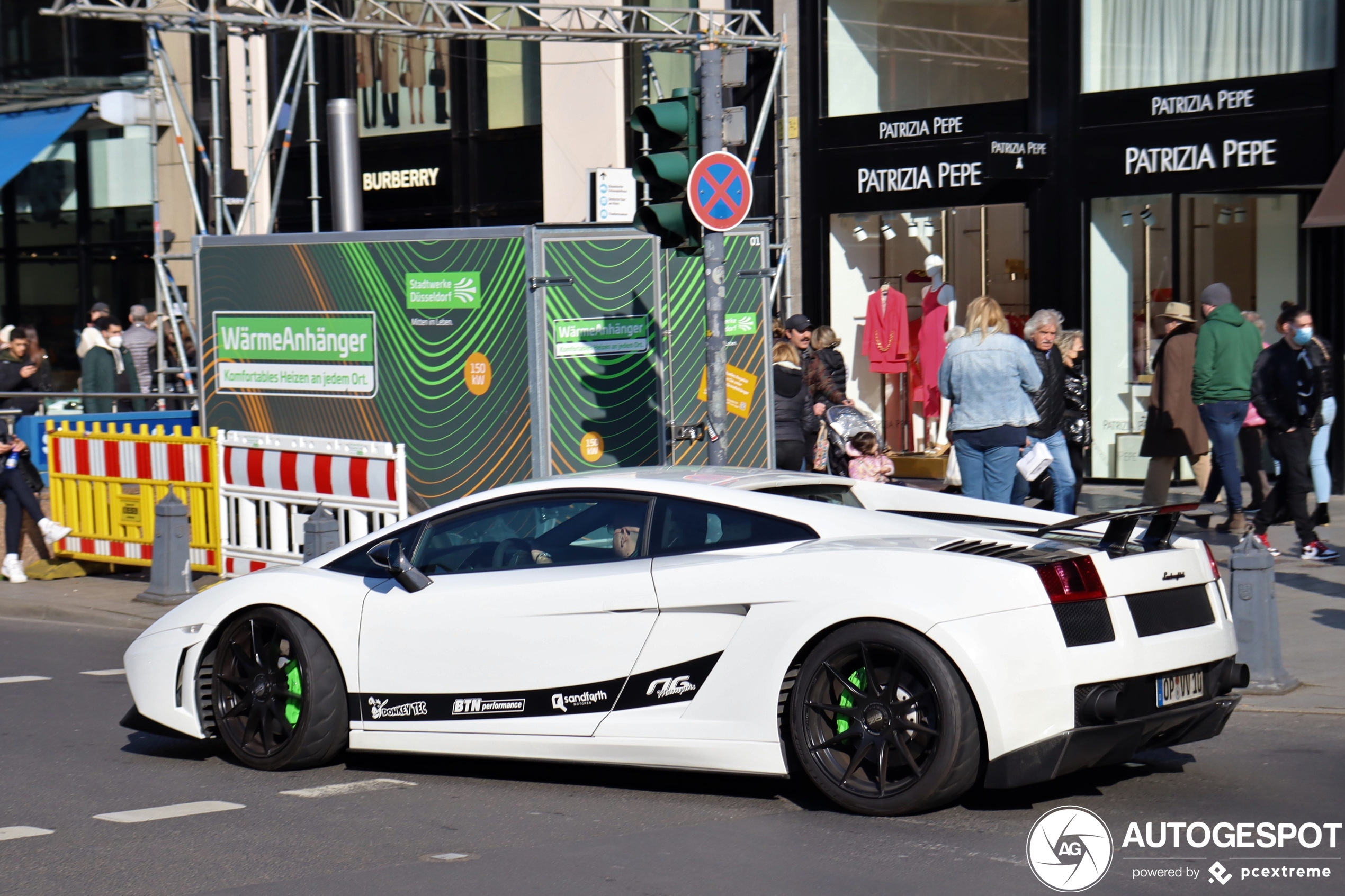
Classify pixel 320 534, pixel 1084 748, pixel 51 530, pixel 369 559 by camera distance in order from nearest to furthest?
pixel 1084 748 → pixel 369 559 → pixel 320 534 → pixel 51 530

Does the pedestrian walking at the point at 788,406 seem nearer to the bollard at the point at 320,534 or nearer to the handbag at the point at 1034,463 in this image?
the handbag at the point at 1034,463

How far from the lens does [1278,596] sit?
10969 mm

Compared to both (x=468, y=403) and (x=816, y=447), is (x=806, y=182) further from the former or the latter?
(x=468, y=403)

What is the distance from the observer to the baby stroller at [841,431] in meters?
14.3

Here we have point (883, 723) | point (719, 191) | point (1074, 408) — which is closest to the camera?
point (883, 723)

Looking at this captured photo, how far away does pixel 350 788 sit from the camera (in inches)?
269

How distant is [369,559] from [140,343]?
1709cm

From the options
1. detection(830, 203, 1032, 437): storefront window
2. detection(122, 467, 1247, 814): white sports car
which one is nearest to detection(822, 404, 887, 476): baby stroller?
→ detection(830, 203, 1032, 437): storefront window

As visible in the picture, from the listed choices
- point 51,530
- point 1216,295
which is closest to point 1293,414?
point 1216,295

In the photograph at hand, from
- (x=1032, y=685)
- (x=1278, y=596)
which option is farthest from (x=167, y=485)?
(x=1032, y=685)

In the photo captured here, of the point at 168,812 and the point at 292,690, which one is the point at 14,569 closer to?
the point at 292,690

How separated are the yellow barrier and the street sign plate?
4466 mm

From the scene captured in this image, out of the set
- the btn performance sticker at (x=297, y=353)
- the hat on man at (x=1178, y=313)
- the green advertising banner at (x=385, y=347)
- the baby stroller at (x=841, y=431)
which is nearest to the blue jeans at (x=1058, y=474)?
the hat on man at (x=1178, y=313)

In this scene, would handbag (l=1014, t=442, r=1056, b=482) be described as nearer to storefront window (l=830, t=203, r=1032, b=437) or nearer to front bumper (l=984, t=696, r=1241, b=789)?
storefront window (l=830, t=203, r=1032, b=437)
